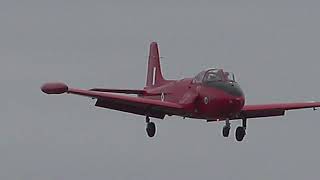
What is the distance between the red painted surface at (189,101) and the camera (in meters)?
136

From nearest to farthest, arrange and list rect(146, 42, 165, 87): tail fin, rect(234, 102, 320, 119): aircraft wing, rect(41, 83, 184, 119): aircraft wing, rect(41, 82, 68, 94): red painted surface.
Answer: rect(41, 82, 68, 94): red painted surface → rect(41, 83, 184, 119): aircraft wing → rect(234, 102, 320, 119): aircraft wing → rect(146, 42, 165, 87): tail fin

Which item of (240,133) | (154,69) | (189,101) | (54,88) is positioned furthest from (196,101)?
(154,69)

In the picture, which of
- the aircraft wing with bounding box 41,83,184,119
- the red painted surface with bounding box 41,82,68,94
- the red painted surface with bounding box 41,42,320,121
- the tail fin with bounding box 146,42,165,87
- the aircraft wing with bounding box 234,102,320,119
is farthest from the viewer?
the tail fin with bounding box 146,42,165,87

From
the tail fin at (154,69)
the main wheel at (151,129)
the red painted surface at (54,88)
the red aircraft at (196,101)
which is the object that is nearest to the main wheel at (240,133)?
the red aircraft at (196,101)

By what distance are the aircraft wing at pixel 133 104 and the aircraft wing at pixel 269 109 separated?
4.83m

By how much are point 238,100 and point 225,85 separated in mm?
1536

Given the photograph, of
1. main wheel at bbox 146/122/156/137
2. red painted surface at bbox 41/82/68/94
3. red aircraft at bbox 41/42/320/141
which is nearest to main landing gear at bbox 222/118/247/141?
red aircraft at bbox 41/42/320/141

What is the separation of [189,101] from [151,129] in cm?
377

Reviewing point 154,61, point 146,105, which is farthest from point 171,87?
point 154,61

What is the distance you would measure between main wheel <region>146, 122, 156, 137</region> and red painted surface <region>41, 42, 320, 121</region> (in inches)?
34.5

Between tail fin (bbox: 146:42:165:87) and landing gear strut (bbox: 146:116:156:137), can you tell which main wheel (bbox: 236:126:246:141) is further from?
tail fin (bbox: 146:42:165:87)

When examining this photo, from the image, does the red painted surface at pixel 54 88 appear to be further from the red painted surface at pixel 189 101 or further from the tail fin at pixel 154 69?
the tail fin at pixel 154 69

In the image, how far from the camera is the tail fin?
151750mm

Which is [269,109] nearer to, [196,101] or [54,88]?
[196,101]
